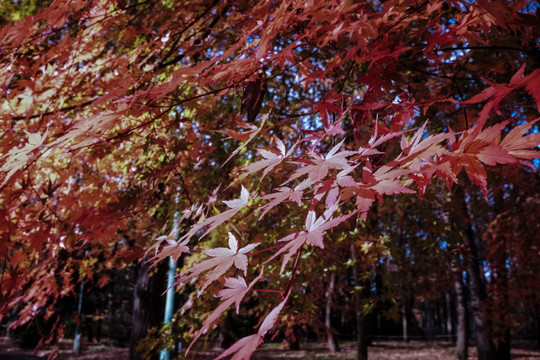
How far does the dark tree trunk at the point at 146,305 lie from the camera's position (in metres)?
4.75

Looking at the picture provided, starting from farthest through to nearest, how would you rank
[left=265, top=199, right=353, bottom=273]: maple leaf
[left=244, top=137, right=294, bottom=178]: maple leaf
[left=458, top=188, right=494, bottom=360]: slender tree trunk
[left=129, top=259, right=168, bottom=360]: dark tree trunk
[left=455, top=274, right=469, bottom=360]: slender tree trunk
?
[left=455, top=274, right=469, bottom=360]: slender tree trunk → [left=458, top=188, right=494, bottom=360]: slender tree trunk → [left=129, top=259, right=168, bottom=360]: dark tree trunk → [left=244, top=137, right=294, bottom=178]: maple leaf → [left=265, top=199, right=353, bottom=273]: maple leaf

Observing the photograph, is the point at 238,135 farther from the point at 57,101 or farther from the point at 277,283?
the point at 57,101

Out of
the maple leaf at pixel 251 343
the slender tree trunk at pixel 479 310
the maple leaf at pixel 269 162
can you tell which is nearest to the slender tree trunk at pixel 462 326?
the slender tree trunk at pixel 479 310

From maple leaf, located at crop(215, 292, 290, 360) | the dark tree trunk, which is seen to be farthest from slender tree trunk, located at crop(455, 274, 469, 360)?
maple leaf, located at crop(215, 292, 290, 360)

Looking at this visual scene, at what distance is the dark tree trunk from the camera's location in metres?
4.75

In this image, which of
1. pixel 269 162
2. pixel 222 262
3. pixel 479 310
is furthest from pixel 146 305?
pixel 479 310

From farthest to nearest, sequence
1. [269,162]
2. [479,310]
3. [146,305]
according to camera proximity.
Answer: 1. [479,310]
2. [146,305]
3. [269,162]

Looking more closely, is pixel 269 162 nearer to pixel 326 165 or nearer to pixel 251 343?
pixel 326 165

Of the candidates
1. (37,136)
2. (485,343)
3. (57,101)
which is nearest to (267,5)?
(37,136)

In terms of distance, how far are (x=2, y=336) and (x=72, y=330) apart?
4.84m

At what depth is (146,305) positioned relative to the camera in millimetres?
4844

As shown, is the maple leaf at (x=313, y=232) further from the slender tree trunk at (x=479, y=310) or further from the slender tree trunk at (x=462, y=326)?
the slender tree trunk at (x=462, y=326)

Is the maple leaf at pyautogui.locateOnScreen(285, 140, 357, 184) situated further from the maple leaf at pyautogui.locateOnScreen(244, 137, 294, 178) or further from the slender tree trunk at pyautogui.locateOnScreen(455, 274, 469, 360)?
the slender tree trunk at pyautogui.locateOnScreen(455, 274, 469, 360)

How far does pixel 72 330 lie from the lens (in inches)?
873
